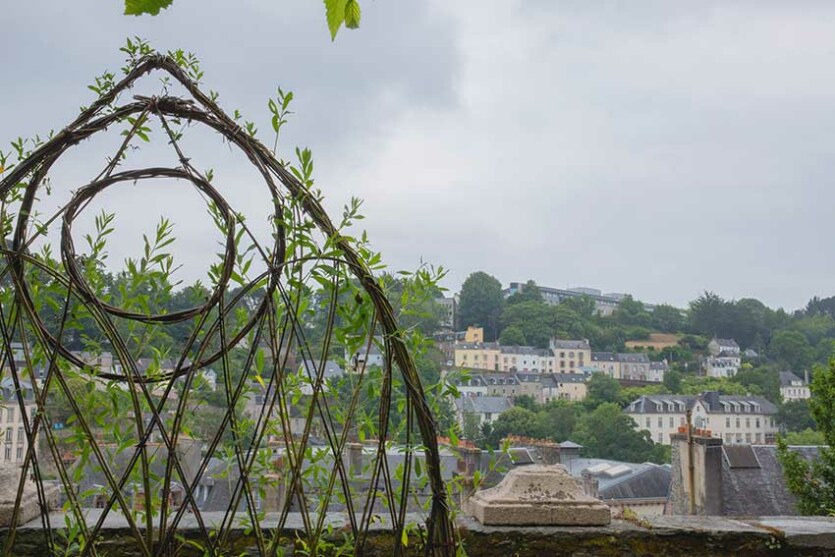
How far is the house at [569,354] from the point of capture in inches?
2539

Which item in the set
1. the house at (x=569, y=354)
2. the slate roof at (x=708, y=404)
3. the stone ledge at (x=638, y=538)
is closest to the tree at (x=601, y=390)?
the slate roof at (x=708, y=404)

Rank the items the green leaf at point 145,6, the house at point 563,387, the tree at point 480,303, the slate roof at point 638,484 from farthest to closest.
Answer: the tree at point 480,303, the house at point 563,387, the slate roof at point 638,484, the green leaf at point 145,6

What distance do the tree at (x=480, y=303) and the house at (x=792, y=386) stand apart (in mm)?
21940

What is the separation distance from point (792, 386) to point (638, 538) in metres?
60.8

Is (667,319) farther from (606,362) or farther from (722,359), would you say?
(606,362)

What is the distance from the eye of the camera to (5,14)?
85 cm

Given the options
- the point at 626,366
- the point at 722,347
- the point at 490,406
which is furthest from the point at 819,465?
the point at 722,347

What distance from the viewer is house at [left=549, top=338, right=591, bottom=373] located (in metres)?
64.5

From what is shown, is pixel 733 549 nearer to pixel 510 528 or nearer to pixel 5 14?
pixel 510 528

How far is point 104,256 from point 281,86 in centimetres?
59

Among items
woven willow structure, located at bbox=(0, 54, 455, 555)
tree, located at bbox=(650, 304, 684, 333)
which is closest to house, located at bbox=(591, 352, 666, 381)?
tree, located at bbox=(650, 304, 684, 333)

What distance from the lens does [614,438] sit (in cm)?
3969

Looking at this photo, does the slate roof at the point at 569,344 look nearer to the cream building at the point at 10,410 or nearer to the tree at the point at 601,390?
the tree at the point at 601,390

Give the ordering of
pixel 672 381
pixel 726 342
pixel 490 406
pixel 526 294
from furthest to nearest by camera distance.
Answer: pixel 526 294, pixel 726 342, pixel 672 381, pixel 490 406
